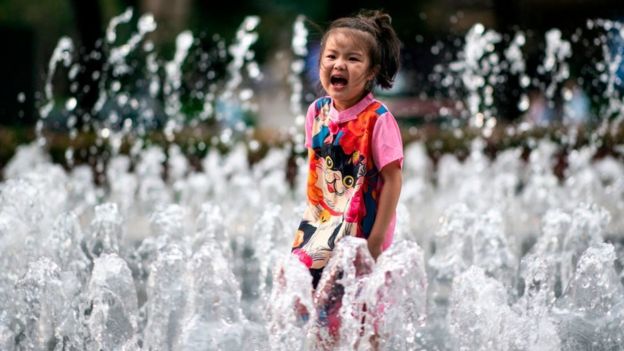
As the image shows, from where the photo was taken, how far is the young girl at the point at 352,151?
2.98 meters

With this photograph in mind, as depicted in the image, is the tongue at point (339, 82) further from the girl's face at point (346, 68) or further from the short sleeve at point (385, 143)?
the short sleeve at point (385, 143)

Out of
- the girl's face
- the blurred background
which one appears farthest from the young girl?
the blurred background

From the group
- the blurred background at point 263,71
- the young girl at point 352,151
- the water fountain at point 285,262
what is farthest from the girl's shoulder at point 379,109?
the blurred background at point 263,71

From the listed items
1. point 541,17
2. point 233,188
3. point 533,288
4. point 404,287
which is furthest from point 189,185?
point 541,17

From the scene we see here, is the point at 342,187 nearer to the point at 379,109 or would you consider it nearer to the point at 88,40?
the point at 379,109

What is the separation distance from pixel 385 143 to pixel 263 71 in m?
18.5

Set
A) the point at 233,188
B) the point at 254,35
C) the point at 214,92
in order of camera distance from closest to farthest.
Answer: the point at 233,188
the point at 214,92
the point at 254,35

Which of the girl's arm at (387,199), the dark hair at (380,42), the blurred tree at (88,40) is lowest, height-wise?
the girl's arm at (387,199)

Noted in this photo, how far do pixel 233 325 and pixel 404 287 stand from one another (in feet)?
2.48

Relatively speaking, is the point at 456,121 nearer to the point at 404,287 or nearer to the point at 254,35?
the point at 254,35

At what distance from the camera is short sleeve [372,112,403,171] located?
9.64 ft

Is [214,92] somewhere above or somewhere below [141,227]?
above

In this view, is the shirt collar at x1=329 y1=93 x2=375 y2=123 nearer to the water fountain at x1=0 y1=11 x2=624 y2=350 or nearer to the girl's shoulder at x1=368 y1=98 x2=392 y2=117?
the girl's shoulder at x1=368 y1=98 x2=392 y2=117

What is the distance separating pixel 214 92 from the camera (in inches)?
707
